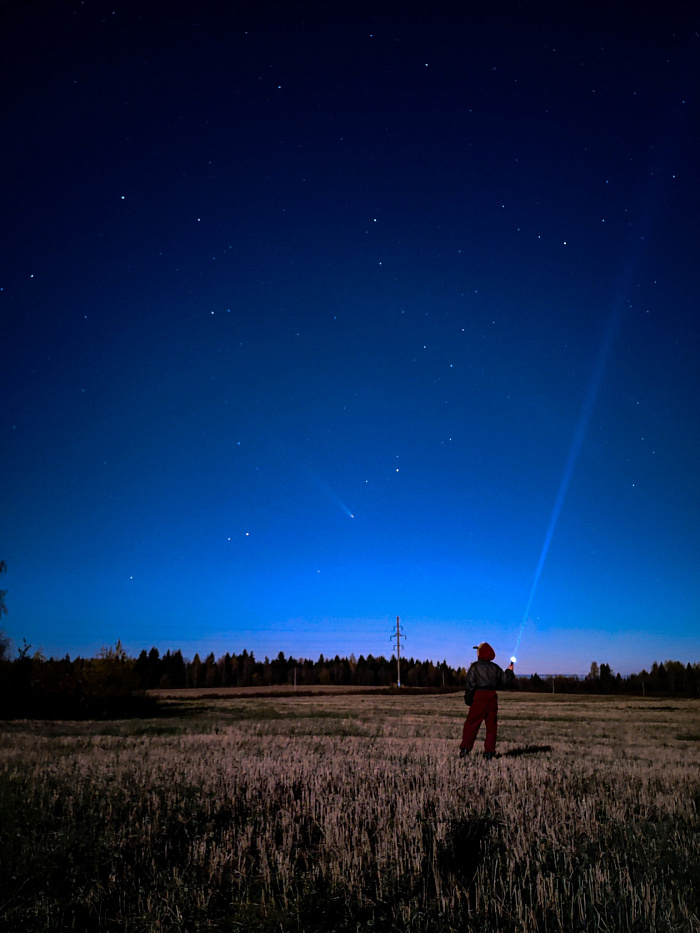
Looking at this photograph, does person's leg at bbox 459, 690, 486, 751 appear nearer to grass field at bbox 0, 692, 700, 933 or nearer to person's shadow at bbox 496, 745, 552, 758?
person's shadow at bbox 496, 745, 552, 758

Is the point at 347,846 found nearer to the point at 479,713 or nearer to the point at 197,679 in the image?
the point at 479,713

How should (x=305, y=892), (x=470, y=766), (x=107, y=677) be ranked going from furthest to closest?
(x=107, y=677)
(x=470, y=766)
(x=305, y=892)

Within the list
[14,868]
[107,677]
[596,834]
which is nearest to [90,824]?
[14,868]

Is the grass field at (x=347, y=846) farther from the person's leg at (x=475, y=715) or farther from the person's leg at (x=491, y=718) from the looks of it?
the person's leg at (x=475, y=715)

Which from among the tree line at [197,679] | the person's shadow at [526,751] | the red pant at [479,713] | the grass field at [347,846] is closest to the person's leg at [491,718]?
the red pant at [479,713]

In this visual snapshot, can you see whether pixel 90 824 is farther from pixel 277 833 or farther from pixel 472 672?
pixel 472 672

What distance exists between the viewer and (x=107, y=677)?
44.2m

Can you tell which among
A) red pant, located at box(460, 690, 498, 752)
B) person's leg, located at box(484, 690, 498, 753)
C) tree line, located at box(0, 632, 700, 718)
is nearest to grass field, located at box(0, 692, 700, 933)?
person's leg, located at box(484, 690, 498, 753)

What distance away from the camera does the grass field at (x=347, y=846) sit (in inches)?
153

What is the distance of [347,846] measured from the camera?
5207 millimetres

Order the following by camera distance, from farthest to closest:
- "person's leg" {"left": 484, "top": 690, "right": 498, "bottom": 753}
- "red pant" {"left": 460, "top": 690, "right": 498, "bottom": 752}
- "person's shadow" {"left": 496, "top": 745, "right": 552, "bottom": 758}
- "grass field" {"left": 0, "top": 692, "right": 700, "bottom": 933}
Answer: "person's shadow" {"left": 496, "top": 745, "right": 552, "bottom": 758}
"red pant" {"left": 460, "top": 690, "right": 498, "bottom": 752}
"person's leg" {"left": 484, "top": 690, "right": 498, "bottom": 753}
"grass field" {"left": 0, "top": 692, "right": 700, "bottom": 933}

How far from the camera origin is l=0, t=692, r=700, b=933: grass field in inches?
153

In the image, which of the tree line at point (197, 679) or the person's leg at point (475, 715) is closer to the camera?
the person's leg at point (475, 715)

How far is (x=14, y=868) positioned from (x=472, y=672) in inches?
342
